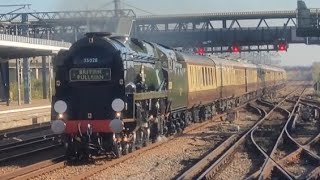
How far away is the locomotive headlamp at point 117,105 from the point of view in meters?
13.4

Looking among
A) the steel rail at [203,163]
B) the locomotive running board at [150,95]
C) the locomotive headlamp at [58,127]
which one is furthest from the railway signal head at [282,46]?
the locomotive headlamp at [58,127]

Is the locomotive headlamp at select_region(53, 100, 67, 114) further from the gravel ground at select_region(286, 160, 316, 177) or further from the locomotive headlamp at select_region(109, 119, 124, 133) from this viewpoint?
the gravel ground at select_region(286, 160, 316, 177)

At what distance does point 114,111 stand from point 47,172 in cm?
237

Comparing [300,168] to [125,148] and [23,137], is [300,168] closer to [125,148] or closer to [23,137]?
[125,148]

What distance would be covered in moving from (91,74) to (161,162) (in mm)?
2741

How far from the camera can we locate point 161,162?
1348 cm

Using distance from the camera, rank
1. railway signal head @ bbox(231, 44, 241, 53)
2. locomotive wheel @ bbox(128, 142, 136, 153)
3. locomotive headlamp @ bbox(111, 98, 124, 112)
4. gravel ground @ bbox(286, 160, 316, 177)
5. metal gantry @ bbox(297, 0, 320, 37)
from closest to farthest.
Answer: gravel ground @ bbox(286, 160, 316, 177), locomotive headlamp @ bbox(111, 98, 124, 112), locomotive wheel @ bbox(128, 142, 136, 153), metal gantry @ bbox(297, 0, 320, 37), railway signal head @ bbox(231, 44, 241, 53)

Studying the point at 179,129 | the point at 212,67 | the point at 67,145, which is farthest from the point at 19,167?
Answer: the point at 212,67

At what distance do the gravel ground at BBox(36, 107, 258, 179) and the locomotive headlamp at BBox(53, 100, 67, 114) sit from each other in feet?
4.92

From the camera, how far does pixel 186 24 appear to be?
58.7 metres

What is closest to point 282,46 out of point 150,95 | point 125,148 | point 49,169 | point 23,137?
point 23,137

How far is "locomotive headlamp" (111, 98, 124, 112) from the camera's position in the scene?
13.4 metres

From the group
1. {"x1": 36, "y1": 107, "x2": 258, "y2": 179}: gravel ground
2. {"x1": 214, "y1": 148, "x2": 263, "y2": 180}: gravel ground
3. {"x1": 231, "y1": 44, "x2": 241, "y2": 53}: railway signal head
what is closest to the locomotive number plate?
{"x1": 36, "y1": 107, "x2": 258, "y2": 179}: gravel ground

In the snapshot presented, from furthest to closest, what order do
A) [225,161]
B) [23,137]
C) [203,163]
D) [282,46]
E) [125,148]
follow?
[282,46], [23,137], [125,148], [225,161], [203,163]
